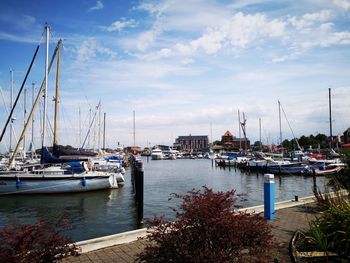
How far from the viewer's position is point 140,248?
7.97 metres

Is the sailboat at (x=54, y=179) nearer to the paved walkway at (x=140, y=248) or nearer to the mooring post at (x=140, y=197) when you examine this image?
the mooring post at (x=140, y=197)

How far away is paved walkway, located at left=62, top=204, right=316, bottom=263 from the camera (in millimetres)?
7168

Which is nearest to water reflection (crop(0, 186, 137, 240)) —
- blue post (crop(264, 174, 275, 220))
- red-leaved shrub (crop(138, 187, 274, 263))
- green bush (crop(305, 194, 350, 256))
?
blue post (crop(264, 174, 275, 220))

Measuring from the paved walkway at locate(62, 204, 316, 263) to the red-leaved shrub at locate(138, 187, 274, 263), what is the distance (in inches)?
66.4

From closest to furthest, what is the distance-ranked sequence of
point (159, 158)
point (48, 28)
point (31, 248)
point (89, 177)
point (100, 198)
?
point (31, 248)
point (100, 198)
point (89, 177)
point (48, 28)
point (159, 158)

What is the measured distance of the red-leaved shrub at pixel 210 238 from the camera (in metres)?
4.81

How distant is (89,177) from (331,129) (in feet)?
165

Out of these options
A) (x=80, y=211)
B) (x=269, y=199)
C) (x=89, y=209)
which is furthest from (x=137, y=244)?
(x=89, y=209)

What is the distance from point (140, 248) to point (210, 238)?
366 cm

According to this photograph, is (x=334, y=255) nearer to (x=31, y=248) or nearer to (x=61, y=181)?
(x=31, y=248)

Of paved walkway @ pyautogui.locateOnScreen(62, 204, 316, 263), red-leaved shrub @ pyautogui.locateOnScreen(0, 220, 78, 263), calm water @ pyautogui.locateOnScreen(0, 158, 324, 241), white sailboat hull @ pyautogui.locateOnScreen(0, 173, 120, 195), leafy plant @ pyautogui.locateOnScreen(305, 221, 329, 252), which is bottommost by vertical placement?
calm water @ pyautogui.locateOnScreen(0, 158, 324, 241)

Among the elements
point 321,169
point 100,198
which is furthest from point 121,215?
point 321,169

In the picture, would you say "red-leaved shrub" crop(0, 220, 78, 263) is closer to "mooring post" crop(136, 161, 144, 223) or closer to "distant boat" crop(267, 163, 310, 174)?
"mooring post" crop(136, 161, 144, 223)

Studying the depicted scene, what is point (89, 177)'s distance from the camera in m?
29.6
